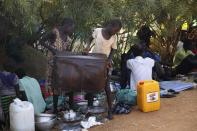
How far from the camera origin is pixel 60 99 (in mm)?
6648

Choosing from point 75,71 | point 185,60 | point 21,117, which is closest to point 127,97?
point 75,71

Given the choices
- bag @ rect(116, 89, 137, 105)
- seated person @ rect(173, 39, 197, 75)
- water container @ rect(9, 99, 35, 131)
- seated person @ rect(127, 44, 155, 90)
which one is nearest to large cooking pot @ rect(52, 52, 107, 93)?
water container @ rect(9, 99, 35, 131)

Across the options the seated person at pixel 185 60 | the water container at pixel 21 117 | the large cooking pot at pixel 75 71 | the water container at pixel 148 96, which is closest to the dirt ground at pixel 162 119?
the water container at pixel 148 96

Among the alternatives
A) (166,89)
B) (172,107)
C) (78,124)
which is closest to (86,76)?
(78,124)

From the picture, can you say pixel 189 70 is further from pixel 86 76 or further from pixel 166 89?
pixel 86 76

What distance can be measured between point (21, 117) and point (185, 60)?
187 inches

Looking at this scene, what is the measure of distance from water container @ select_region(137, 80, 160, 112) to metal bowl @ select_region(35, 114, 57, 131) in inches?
58.6

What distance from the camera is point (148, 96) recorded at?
6551 millimetres

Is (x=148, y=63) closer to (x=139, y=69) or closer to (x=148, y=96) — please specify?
(x=139, y=69)

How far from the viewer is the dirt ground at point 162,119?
5930 millimetres

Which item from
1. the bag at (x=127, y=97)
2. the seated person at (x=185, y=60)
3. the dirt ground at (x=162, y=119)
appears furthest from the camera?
the seated person at (x=185, y=60)

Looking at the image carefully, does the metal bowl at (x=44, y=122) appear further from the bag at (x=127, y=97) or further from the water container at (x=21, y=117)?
the bag at (x=127, y=97)

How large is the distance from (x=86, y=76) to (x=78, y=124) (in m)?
0.69

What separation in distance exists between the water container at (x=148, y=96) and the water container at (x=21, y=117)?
5.96 ft
